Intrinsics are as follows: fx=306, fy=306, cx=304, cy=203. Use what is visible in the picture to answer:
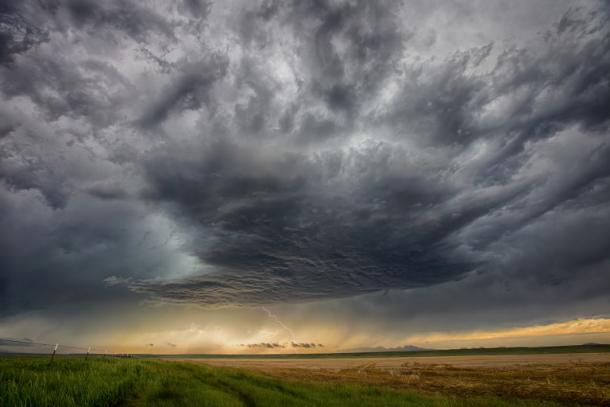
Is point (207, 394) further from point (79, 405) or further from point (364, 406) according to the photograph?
point (364, 406)

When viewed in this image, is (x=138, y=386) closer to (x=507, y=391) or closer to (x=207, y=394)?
(x=207, y=394)

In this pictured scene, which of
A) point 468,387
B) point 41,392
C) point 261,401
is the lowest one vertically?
point 468,387

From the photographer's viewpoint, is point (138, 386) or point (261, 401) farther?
point (138, 386)

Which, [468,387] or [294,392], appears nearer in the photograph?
[294,392]

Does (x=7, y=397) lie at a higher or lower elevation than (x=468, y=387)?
higher

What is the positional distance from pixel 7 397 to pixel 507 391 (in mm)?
33211

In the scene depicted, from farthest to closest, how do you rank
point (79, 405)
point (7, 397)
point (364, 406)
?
point (364, 406)
point (79, 405)
point (7, 397)

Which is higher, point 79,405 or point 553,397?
point 79,405

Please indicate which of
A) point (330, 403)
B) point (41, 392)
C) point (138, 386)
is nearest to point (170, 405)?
point (41, 392)

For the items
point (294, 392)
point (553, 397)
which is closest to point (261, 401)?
point (294, 392)

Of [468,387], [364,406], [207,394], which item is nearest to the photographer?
[364,406]

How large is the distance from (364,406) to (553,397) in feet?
56.3

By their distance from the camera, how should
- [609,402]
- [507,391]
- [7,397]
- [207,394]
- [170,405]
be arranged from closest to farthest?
[7,397] → [170,405] → [207,394] → [609,402] → [507,391]

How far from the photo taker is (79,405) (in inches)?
474
